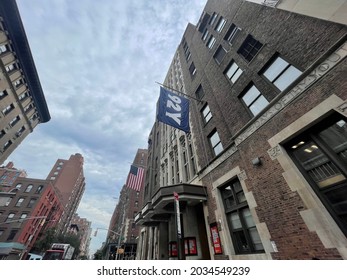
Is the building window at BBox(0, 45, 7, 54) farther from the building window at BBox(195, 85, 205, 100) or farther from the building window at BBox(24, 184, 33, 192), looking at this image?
the building window at BBox(24, 184, 33, 192)

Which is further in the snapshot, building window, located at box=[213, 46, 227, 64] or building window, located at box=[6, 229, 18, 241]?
building window, located at box=[6, 229, 18, 241]

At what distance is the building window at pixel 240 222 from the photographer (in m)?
7.16

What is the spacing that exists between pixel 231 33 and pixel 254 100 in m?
7.75

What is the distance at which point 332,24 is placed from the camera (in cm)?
608

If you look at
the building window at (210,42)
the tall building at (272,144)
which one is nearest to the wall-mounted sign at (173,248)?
the tall building at (272,144)

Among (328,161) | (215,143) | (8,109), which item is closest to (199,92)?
(215,143)

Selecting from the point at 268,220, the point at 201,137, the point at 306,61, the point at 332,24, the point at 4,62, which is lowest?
the point at 268,220

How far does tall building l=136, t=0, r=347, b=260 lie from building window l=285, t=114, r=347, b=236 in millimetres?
28

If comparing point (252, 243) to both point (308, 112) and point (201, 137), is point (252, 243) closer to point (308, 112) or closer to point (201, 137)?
point (308, 112)

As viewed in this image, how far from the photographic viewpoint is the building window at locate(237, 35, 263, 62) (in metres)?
10.2

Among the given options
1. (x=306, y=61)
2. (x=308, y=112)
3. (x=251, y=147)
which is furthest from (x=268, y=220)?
(x=306, y=61)

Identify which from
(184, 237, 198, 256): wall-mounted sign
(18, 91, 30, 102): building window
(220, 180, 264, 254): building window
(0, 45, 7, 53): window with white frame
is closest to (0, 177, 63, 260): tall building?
(18, 91, 30, 102): building window

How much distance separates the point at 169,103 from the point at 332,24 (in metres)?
8.43

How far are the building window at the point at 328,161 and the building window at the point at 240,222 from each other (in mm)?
3029
